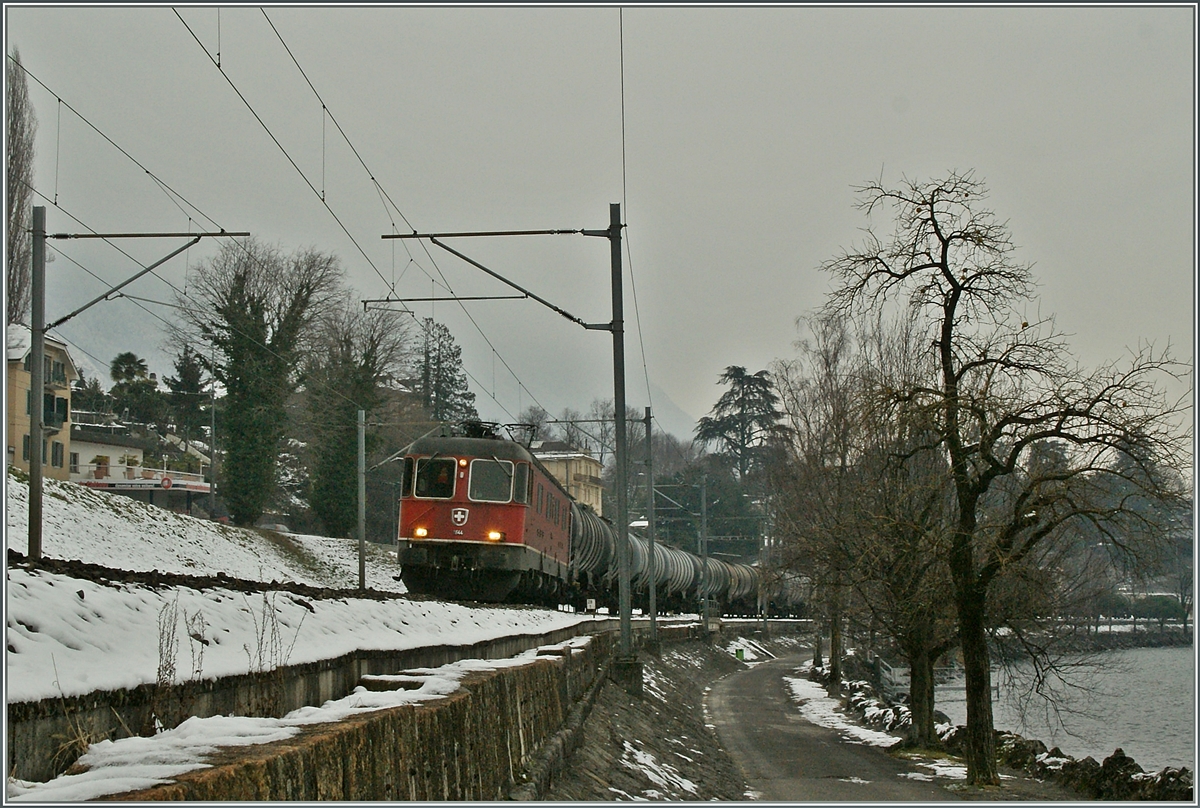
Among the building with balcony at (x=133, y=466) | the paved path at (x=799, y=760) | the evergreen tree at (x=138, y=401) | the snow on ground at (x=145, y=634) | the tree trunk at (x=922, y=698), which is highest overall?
the evergreen tree at (x=138, y=401)

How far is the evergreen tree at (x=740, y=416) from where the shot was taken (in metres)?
89.7

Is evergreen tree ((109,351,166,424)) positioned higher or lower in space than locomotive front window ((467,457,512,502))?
higher

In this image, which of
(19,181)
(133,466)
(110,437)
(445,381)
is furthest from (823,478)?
(445,381)

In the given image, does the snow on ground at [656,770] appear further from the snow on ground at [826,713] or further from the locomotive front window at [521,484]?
the locomotive front window at [521,484]

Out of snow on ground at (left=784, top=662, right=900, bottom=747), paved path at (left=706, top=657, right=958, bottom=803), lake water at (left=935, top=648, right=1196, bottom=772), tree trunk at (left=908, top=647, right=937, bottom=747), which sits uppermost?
tree trunk at (left=908, top=647, right=937, bottom=747)

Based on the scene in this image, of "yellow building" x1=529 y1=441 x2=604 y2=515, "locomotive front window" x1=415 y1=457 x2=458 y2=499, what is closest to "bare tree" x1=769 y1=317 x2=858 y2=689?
"locomotive front window" x1=415 y1=457 x2=458 y2=499

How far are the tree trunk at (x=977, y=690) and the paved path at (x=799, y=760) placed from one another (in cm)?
62

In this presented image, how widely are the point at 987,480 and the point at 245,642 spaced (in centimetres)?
1096

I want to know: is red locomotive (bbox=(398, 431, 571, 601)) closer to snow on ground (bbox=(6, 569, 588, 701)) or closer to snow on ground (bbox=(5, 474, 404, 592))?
snow on ground (bbox=(5, 474, 404, 592))

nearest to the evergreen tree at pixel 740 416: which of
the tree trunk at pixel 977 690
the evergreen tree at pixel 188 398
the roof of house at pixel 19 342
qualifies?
the evergreen tree at pixel 188 398

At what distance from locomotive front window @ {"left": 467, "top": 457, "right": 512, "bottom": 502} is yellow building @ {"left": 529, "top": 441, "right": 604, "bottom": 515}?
53.2 m

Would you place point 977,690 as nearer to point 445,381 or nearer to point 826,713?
point 826,713

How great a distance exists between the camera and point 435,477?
2623 centimetres

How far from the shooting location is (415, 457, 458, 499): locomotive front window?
1026 inches
